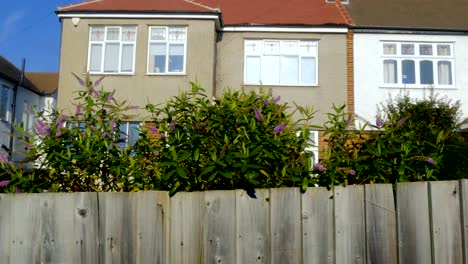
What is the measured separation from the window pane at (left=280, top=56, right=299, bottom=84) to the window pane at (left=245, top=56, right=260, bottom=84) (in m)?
0.92

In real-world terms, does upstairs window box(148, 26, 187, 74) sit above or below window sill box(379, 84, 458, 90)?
above

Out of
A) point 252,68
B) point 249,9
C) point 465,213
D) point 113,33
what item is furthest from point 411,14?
point 465,213

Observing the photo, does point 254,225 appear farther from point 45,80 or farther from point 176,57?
point 45,80

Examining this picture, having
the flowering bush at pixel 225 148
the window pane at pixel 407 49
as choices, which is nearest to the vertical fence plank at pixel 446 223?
the flowering bush at pixel 225 148

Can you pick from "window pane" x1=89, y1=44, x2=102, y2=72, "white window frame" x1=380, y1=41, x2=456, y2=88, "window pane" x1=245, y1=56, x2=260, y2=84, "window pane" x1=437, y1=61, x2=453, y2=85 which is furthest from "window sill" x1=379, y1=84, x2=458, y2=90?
"window pane" x1=89, y1=44, x2=102, y2=72

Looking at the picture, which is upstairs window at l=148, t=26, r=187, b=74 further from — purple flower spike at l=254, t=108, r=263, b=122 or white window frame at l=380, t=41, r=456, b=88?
purple flower spike at l=254, t=108, r=263, b=122

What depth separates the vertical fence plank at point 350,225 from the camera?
3074 millimetres

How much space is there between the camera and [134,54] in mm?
15836

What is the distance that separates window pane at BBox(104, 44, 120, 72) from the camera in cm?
1584

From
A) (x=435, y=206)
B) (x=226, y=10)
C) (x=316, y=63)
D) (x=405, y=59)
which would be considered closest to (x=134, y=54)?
(x=226, y=10)

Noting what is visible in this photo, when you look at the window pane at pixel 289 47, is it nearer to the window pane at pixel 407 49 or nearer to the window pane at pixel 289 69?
the window pane at pixel 289 69

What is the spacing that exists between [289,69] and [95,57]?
7.18 meters

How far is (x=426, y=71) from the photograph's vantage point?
666 inches

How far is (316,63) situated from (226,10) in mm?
4543
